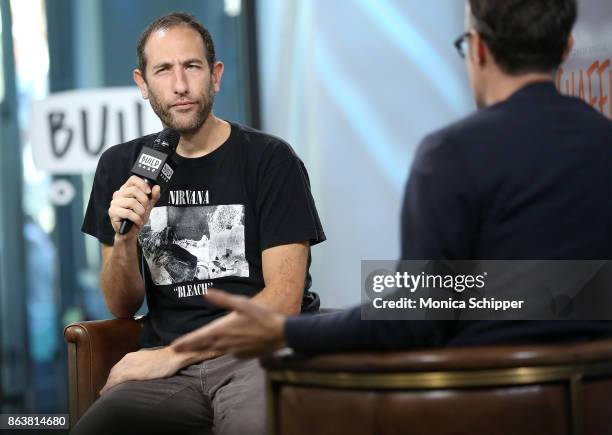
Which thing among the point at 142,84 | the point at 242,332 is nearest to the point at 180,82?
the point at 142,84

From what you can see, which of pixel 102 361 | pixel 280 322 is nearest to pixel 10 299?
pixel 102 361

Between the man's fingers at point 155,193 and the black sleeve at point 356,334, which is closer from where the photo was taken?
the black sleeve at point 356,334

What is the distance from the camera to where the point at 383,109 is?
3.57 meters

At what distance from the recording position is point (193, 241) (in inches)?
90.6

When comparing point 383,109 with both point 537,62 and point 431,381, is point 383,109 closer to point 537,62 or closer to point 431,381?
point 537,62

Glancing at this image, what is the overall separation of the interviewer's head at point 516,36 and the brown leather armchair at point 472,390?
0.47 meters

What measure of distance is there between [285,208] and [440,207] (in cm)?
100

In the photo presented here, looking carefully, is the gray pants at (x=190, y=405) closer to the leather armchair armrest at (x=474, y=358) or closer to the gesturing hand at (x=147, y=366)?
the gesturing hand at (x=147, y=366)

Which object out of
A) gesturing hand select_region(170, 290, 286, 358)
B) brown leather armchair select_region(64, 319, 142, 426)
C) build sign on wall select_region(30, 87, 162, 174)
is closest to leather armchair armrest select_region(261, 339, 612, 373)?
gesturing hand select_region(170, 290, 286, 358)

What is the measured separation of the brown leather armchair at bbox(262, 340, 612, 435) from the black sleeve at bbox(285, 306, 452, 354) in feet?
0.09

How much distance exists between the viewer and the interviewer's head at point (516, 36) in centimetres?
139

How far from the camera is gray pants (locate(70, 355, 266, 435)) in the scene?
6.82 feet

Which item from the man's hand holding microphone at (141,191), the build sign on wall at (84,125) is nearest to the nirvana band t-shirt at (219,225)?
the man's hand holding microphone at (141,191)

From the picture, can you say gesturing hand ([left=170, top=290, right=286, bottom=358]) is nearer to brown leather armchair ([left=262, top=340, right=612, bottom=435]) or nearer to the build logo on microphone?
brown leather armchair ([left=262, top=340, right=612, bottom=435])
